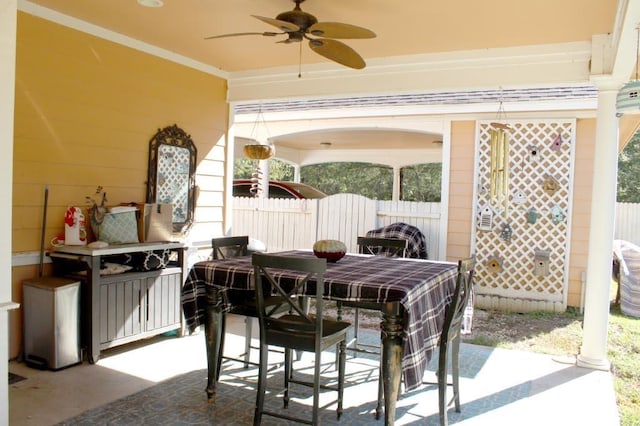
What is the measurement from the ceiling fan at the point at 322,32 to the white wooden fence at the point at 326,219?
3631mm

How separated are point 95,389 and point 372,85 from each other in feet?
11.1

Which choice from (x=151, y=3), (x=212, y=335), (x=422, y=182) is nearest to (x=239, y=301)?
(x=212, y=335)

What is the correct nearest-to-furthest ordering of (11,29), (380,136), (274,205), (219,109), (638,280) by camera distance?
1. (11,29)
2. (219,109)
3. (638,280)
4. (274,205)
5. (380,136)

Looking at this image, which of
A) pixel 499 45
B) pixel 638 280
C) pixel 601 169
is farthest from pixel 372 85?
pixel 638 280

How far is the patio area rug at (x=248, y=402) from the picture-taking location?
302 centimetres

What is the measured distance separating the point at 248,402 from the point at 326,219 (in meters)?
4.13

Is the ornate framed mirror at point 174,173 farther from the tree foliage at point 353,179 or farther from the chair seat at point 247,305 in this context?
the tree foliage at point 353,179

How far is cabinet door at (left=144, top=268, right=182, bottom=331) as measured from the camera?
4.27m

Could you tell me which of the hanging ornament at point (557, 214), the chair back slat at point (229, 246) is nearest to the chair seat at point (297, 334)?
the chair back slat at point (229, 246)

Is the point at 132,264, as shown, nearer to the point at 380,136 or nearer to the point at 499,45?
the point at 499,45

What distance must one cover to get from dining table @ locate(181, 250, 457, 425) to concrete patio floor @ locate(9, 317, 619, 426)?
1.43ft

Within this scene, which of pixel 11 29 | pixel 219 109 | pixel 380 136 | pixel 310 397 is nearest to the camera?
pixel 11 29

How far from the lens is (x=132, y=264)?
4.25 meters

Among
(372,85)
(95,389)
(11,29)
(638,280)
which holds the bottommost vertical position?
(95,389)
